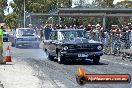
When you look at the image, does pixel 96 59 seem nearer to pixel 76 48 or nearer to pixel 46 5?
pixel 76 48

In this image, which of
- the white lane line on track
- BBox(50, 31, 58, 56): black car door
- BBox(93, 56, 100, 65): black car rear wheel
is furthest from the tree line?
the white lane line on track

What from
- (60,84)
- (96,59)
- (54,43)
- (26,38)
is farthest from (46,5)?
(60,84)

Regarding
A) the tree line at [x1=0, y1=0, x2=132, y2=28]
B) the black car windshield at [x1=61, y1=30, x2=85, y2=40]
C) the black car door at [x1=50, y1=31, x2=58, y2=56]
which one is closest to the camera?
the black car windshield at [x1=61, y1=30, x2=85, y2=40]

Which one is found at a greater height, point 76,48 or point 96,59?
point 76,48

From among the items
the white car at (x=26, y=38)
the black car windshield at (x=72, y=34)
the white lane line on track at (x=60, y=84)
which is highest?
the black car windshield at (x=72, y=34)

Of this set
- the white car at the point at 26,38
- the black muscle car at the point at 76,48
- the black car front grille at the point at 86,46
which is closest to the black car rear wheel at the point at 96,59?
the black muscle car at the point at 76,48

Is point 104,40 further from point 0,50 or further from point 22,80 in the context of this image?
point 22,80

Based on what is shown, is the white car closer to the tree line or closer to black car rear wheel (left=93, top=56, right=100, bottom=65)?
black car rear wheel (left=93, top=56, right=100, bottom=65)

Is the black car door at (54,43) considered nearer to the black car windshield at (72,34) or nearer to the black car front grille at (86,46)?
the black car windshield at (72,34)

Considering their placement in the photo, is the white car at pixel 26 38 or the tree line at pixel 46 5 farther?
the tree line at pixel 46 5

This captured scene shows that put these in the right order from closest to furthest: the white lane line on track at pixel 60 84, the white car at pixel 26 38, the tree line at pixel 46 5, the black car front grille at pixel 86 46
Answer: the white lane line on track at pixel 60 84
the black car front grille at pixel 86 46
the white car at pixel 26 38
the tree line at pixel 46 5

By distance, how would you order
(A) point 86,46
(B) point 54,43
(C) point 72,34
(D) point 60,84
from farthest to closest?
1. (B) point 54,43
2. (C) point 72,34
3. (A) point 86,46
4. (D) point 60,84

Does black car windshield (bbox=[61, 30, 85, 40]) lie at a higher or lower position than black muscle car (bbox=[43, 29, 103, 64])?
higher

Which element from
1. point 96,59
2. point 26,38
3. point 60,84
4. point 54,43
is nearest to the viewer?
point 60,84
